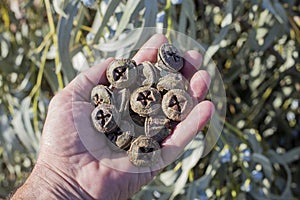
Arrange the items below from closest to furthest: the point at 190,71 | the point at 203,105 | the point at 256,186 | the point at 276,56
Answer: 1. the point at 203,105
2. the point at 190,71
3. the point at 256,186
4. the point at 276,56

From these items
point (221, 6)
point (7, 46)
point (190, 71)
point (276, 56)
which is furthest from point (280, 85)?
point (7, 46)

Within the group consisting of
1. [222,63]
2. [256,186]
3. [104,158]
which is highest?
[104,158]

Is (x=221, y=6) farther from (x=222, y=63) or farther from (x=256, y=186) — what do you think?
(x=256, y=186)

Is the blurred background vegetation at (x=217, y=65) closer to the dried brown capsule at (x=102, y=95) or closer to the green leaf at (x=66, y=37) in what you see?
the green leaf at (x=66, y=37)

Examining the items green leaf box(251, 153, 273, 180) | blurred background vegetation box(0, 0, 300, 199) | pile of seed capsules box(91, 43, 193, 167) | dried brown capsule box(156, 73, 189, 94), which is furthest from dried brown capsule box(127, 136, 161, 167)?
green leaf box(251, 153, 273, 180)

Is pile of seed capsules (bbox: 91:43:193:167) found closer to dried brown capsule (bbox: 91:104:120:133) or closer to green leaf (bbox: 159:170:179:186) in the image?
dried brown capsule (bbox: 91:104:120:133)

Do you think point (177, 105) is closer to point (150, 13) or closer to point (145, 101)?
point (145, 101)

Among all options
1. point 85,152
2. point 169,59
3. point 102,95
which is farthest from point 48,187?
point 169,59
